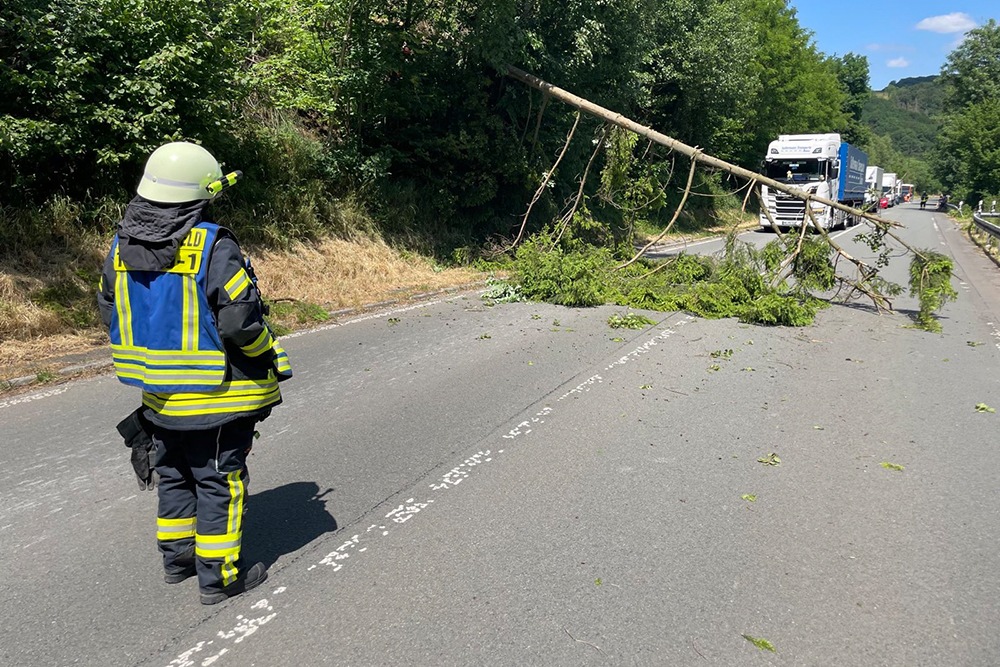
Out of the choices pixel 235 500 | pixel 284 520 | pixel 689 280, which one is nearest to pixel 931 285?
pixel 689 280

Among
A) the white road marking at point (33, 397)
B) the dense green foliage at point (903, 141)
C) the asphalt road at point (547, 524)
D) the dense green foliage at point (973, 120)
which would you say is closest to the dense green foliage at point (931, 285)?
the asphalt road at point (547, 524)

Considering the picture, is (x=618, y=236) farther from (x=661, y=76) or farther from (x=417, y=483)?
(x=661, y=76)

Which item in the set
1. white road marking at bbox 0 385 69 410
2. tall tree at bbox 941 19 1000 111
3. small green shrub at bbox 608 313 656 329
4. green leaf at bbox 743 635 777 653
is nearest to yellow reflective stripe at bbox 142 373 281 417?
green leaf at bbox 743 635 777 653

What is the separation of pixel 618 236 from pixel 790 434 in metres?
9.76

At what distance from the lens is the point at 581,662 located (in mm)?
2961

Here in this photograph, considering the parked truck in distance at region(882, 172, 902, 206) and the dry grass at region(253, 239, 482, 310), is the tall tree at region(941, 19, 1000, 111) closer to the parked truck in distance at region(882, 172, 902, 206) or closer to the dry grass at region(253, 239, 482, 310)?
the parked truck in distance at region(882, 172, 902, 206)

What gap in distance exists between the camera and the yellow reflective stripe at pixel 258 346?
126 inches

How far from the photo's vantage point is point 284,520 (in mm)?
4234

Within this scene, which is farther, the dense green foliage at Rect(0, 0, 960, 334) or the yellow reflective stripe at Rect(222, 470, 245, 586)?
the dense green foliage at Rect(0, 0, 960, 334)

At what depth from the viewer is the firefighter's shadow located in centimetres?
391

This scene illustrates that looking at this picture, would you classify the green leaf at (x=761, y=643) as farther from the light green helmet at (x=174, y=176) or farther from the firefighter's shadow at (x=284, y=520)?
the light green helmet at (x=174, y=176)

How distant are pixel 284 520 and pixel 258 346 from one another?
56.8 inches

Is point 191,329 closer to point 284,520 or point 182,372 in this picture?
point 182,372

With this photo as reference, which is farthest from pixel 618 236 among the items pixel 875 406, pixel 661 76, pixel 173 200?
pixel 661 76
